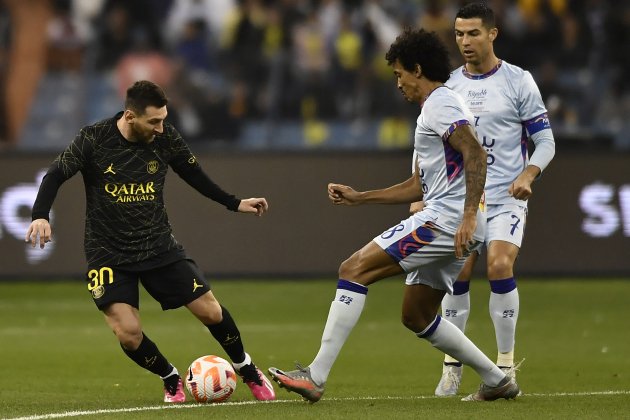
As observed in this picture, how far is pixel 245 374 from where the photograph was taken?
26.7 feet

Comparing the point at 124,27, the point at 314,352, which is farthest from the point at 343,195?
the point at 124,27

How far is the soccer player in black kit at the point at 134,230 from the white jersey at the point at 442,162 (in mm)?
1568

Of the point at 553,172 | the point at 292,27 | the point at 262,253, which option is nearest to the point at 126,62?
the point at 292,27

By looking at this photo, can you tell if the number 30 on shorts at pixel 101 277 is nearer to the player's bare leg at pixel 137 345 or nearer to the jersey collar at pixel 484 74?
the player's bare leg at pixel 137 345

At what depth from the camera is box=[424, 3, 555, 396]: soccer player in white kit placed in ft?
27.4

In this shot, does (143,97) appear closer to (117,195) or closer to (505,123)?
(117,195)

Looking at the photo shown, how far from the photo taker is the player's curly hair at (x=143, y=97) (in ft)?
25.2

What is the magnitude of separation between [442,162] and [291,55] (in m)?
12.1

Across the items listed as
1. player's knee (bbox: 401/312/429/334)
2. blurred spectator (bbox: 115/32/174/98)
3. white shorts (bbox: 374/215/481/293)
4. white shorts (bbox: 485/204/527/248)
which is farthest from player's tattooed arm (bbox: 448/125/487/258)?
blurred spectator (bbox: 115/32/174/98)

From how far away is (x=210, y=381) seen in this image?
784 cm

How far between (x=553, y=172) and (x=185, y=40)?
20.0 ft

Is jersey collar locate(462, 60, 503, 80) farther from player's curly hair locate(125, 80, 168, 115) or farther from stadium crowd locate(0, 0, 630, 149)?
stadium crowd locate(0, 0, 630, 149)

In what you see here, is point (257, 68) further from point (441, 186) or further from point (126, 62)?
point (441, 186)

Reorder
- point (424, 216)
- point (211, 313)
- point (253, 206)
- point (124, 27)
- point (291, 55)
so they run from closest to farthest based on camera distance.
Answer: point (424, 216), point (211, 313), point (253, 206), point (291, 55), point (124, 27)
